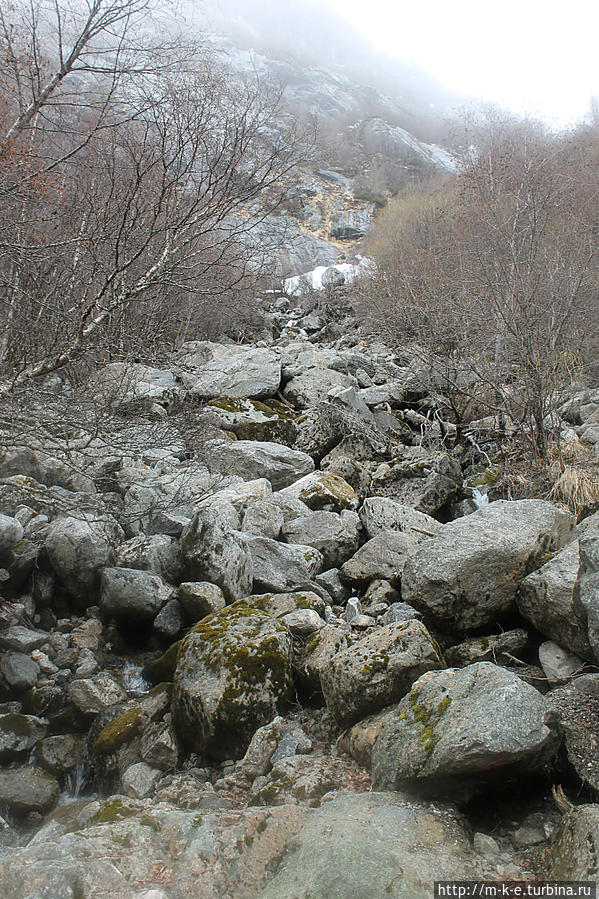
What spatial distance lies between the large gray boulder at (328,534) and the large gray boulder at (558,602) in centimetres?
193

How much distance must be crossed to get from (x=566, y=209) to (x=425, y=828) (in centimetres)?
1221

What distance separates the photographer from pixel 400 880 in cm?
168

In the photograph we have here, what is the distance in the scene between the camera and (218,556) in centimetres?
424

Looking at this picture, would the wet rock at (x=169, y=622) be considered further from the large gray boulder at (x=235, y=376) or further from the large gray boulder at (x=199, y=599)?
the large gray boulder at (x=235, y=376)

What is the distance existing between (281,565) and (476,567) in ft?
Answer: 5.55

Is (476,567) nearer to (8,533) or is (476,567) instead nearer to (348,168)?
(8,533)

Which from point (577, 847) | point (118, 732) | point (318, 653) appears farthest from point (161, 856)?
point (318, 653)

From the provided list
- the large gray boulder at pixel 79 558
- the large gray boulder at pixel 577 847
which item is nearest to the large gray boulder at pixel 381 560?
the large gray boulder at pixel 79 558

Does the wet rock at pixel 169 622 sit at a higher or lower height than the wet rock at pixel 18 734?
higher

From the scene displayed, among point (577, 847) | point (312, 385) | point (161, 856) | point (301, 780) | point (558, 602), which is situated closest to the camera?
point (577, 847)

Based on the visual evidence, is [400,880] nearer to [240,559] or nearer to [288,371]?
[240,559]

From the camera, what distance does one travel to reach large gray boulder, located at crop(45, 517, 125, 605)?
4254 millimetres

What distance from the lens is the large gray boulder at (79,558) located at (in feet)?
14.0

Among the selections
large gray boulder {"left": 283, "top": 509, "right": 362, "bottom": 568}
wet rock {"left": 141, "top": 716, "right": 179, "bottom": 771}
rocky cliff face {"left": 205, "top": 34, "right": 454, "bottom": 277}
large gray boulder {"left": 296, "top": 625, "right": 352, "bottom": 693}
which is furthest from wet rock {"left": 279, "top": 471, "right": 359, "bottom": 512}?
rocky cliff face {"left": 205, "top": 34, "right": 454, "bottom": 277}
